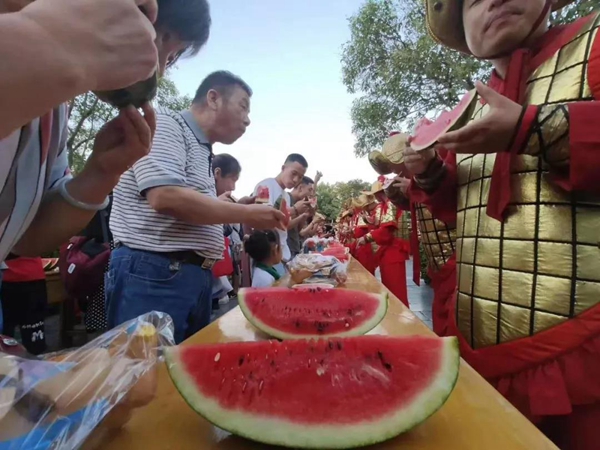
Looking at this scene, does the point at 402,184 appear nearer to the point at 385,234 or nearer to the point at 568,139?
the point at 568,139

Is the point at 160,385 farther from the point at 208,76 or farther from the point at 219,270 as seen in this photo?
the point at 219,270

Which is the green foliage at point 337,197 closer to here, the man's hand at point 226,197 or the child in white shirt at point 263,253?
the child in white shirt at point 263,253

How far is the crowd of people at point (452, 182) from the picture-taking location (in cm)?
47

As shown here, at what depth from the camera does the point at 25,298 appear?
319cm

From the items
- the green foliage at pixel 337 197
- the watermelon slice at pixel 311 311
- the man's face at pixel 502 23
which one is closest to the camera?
the watermelon slice at pixel 311 311

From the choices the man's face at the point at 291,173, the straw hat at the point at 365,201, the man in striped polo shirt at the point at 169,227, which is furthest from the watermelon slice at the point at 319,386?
the straw hat at the point at 365,201

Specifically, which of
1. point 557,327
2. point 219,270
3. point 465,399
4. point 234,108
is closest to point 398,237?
point 219,270

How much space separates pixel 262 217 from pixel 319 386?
1.30 metres

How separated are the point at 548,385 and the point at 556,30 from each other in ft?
3.99

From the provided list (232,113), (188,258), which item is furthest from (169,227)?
(232,113)

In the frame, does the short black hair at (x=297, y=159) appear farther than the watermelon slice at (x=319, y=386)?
Yes

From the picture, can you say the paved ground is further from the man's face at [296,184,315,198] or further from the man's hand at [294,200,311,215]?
the man's face at [296,184,315,198]

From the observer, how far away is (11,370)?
48 cm

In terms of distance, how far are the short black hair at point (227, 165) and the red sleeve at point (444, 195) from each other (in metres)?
2.79
